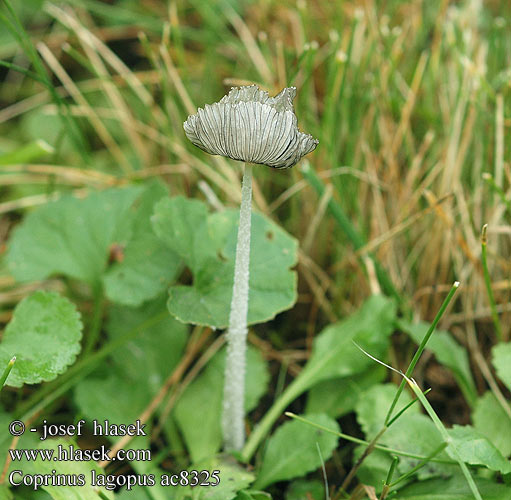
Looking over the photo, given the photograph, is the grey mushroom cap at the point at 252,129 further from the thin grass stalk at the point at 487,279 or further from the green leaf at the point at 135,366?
the green leaf at the point at 135,366

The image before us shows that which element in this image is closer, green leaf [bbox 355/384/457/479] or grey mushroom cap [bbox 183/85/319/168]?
grey mushroom cap [bbox 183/85/319/168]

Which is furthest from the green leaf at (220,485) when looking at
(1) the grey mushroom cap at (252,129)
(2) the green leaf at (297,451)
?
(1) the grey mushroom cap at (252,129)

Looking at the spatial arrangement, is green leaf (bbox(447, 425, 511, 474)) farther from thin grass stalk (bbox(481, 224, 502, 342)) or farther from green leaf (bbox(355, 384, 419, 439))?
thin grass stalk (bbox(481, 224, 502, 342))

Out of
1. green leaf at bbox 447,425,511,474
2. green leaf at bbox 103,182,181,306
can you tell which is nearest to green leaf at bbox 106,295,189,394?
green leaf at bbox 103,182,181,306

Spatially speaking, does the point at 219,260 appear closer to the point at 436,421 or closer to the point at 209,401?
the point at 209,401

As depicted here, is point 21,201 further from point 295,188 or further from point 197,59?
point 197,59

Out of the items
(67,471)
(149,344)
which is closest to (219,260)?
(149,344)
